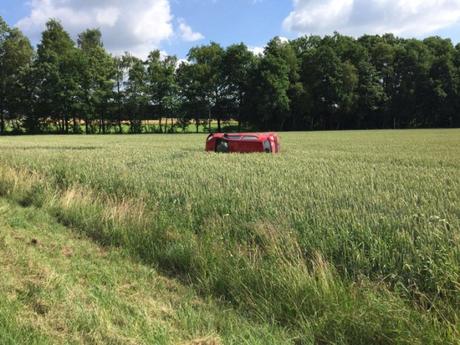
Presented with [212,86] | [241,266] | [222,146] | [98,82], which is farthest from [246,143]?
[98,82]

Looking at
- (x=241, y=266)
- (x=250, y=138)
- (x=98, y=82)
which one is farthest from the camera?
(x=98, y=82)

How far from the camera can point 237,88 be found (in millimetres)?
75562

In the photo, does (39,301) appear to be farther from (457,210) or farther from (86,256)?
(457,210)

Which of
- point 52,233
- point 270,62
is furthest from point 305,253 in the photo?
point 270,62

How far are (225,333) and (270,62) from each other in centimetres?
7016

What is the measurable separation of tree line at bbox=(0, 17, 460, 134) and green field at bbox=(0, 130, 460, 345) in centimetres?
6327

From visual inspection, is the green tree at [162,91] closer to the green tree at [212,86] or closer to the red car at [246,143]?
the green tree at [212,86]

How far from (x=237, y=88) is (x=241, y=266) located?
71.7 meters

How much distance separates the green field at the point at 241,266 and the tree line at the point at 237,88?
63.3 metres

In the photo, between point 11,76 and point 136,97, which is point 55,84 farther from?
point 136,97

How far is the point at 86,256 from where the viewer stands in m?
6.83

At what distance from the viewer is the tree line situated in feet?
227

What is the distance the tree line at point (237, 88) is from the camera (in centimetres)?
6919

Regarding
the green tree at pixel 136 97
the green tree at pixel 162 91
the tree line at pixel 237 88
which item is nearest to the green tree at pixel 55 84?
the tree line at pixel 237 88
